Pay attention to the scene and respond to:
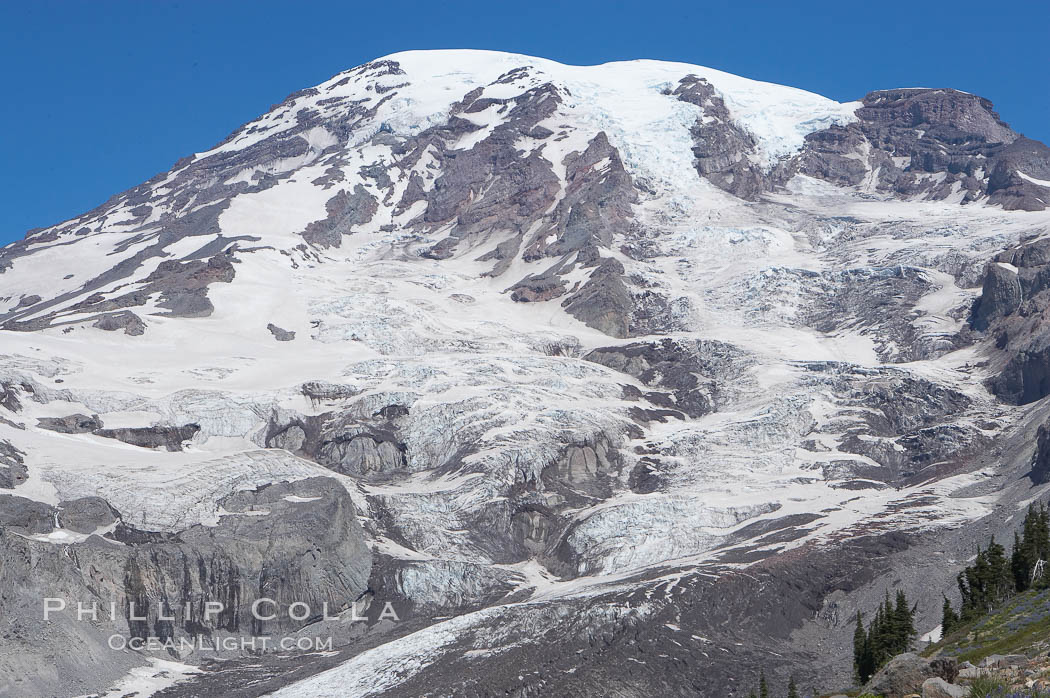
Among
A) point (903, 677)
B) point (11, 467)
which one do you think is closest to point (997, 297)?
point (11, 467)

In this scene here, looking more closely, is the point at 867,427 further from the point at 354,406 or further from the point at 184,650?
the point at 184,650

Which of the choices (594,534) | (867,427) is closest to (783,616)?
(594,534)

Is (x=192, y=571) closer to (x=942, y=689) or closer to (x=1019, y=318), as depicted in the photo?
(x=942, y=689)

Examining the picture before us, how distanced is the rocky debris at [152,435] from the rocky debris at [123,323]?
37.0 meters

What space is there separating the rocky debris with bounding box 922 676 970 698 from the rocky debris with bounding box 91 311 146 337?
162m

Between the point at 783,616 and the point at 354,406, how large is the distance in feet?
234

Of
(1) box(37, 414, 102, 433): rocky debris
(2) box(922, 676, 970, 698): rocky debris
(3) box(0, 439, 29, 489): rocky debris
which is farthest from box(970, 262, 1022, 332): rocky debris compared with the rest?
(2) box(922, 676, 970, 698): rocky debris

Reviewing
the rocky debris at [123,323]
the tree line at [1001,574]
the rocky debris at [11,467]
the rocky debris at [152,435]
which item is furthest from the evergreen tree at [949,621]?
the rocky debris at [123,323]

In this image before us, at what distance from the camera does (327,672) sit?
109 meters

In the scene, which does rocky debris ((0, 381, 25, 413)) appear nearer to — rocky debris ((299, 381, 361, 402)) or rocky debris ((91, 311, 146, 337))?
rocky debris ((91, 311, 146, 337))

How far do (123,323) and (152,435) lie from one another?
4135cm

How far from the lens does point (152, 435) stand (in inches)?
6043

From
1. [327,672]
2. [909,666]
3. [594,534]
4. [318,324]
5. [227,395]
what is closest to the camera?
[909,666]

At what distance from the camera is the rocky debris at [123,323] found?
188375 millimetres
